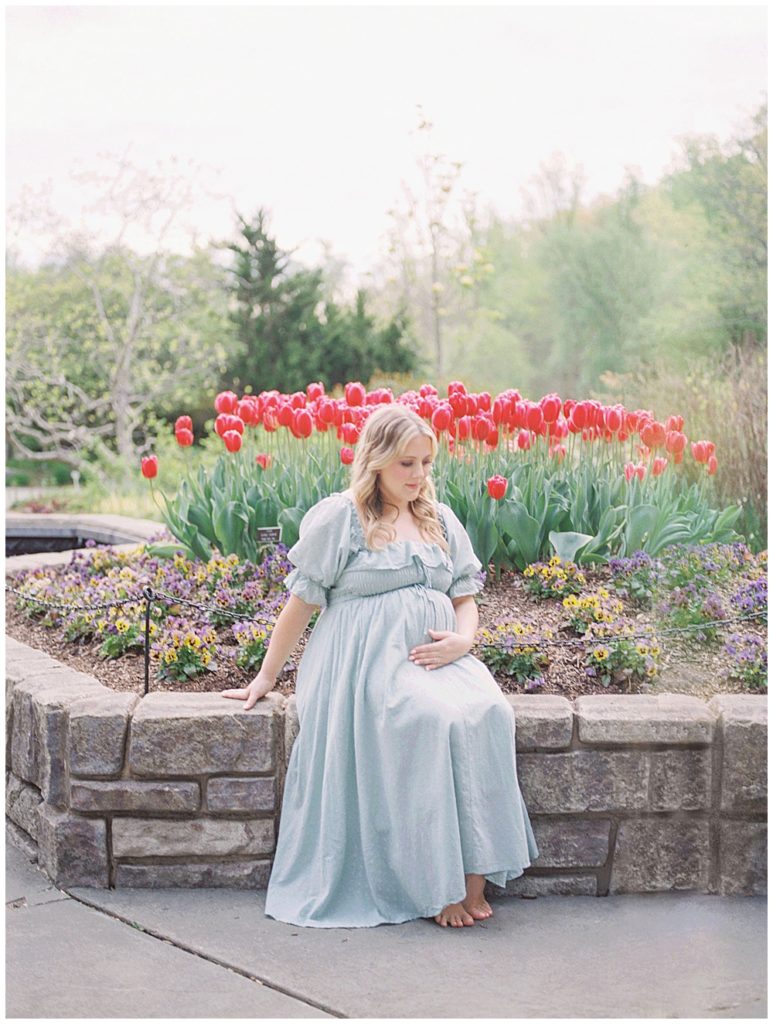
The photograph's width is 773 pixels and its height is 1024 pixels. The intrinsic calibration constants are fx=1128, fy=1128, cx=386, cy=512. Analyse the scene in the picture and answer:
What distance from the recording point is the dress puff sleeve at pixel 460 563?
2621 millimetres

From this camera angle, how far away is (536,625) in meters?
3.03

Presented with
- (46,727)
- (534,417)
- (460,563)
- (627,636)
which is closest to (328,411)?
(534,417)

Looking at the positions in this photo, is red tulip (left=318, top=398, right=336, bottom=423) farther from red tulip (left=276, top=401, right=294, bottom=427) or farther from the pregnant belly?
the pregnant belly

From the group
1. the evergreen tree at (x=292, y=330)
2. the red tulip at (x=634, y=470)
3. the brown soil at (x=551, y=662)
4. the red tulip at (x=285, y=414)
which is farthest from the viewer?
the evergreen tree at (x=292, y=330)

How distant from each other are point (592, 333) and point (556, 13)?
0.84 m

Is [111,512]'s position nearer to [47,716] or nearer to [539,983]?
[47,716]

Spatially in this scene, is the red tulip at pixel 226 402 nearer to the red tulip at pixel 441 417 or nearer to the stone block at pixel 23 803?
the red tulip at pixel 441 417

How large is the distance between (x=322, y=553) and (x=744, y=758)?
1029mm

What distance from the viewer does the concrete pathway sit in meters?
2.04

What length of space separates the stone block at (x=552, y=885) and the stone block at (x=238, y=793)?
21.8 inches

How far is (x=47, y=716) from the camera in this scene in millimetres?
2598

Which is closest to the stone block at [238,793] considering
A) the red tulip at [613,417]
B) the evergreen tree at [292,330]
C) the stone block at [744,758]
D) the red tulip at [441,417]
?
the stone block at [744,758]

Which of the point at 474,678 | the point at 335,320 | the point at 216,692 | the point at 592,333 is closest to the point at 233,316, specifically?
the point at 335,320

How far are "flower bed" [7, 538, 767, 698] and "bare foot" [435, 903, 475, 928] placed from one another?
566 mm
